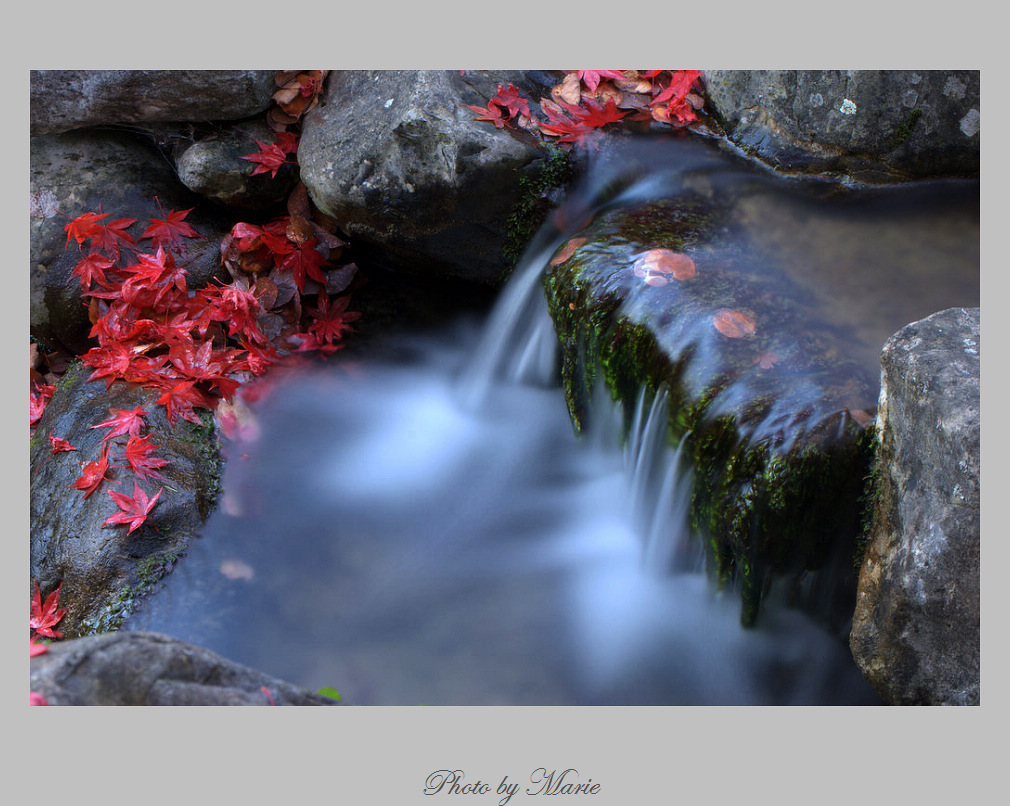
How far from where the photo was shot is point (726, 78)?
405cm

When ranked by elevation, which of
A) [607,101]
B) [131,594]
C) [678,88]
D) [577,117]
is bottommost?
[131,594]

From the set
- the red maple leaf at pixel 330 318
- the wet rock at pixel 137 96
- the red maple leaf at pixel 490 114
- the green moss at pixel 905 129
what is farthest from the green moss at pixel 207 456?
the green moss at pixel 905 129

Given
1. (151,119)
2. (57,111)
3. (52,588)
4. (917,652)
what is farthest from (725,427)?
(57,111)

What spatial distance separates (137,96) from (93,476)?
2.14 metres

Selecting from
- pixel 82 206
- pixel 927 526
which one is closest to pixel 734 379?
pixel 927 526

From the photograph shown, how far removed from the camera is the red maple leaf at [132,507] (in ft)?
9.83

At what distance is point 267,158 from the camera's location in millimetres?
4117

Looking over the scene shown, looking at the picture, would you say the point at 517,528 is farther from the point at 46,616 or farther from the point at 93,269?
the point at 93,269

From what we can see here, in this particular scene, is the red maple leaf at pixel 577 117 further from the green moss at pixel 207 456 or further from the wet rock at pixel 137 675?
the wet rock at pixel 137 675

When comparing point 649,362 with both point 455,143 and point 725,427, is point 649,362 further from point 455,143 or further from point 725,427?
point 455,143

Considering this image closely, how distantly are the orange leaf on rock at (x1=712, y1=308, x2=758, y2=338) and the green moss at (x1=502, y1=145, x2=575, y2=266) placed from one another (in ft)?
4.48

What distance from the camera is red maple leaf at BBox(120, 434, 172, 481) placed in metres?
3.16

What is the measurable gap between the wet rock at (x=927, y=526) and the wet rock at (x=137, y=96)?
11.7 ft

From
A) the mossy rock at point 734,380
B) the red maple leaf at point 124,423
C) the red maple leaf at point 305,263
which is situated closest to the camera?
the mossy rock at point 734,380
